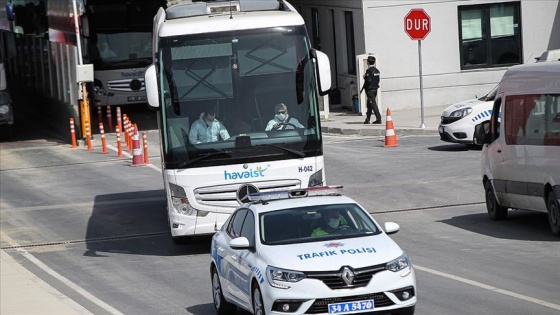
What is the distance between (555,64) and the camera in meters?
19.0

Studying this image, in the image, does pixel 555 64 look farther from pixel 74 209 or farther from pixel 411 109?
pixel 411 109

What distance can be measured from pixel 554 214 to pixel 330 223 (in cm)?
595

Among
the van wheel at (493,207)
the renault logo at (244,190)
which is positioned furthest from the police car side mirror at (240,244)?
the van wheel at (493,207)

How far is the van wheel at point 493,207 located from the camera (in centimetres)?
2062

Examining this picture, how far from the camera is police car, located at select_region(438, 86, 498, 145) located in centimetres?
2898

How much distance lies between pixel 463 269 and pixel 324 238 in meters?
3.70

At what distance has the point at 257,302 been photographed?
12961 mm

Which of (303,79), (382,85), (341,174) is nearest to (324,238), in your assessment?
(303,79)

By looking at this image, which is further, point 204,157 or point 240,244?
point 204,157

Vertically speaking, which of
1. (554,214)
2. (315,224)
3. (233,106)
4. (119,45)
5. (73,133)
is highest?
(119,45)

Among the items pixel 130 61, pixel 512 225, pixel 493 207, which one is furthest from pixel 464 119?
pixel 130 61

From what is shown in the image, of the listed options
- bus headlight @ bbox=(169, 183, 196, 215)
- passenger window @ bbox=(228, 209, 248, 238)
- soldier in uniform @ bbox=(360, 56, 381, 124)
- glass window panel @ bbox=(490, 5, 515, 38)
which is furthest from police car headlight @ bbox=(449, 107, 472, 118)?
passenger window @ bbox=(228, 209, 248, 238)

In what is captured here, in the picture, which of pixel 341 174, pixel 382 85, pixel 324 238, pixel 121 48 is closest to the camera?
pixel 324 238

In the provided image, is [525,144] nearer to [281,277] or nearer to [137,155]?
[281,277]
